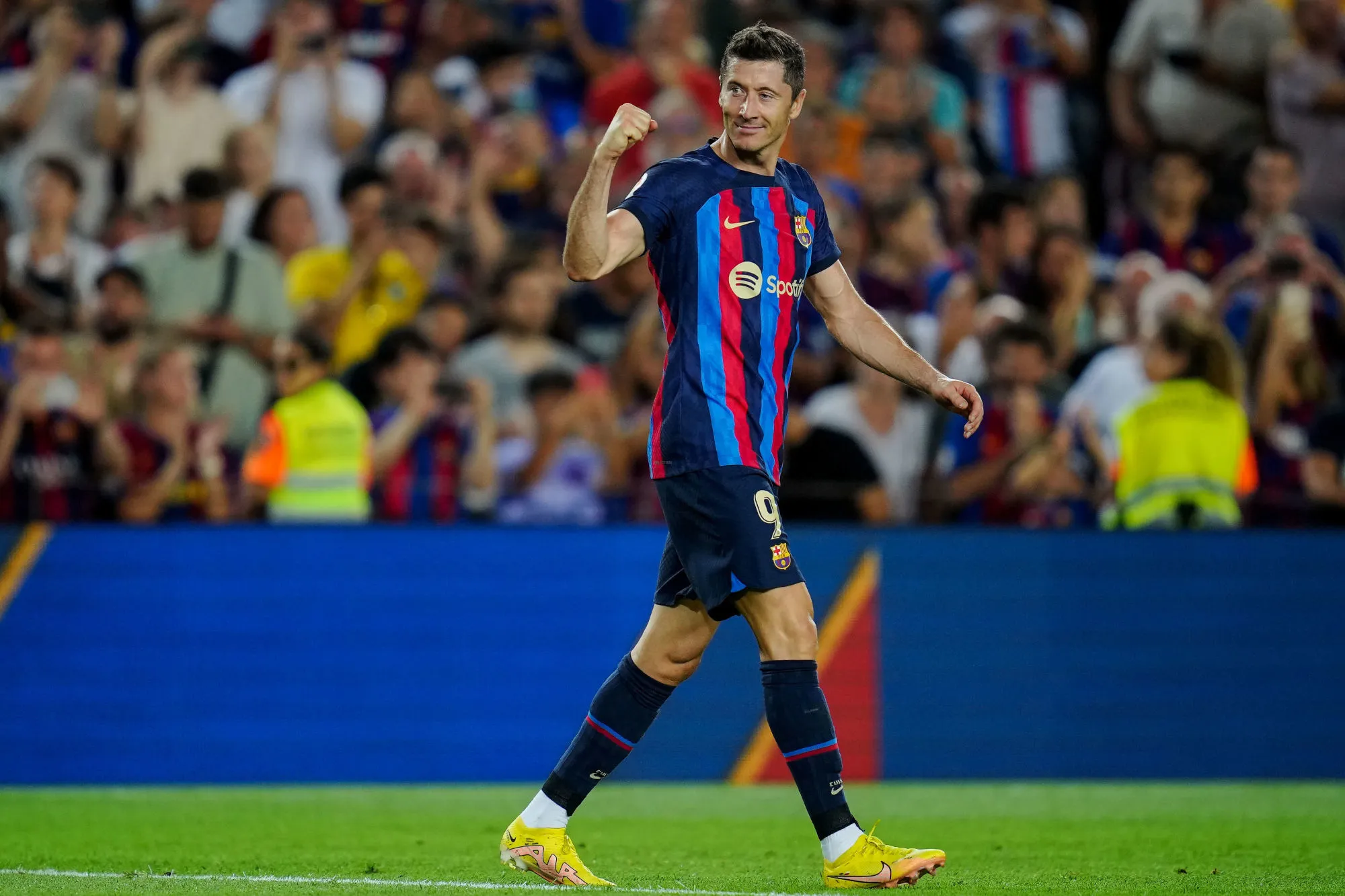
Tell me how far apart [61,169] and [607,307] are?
357 cm

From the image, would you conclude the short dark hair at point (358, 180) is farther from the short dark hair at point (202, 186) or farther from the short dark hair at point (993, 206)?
the short dark hair at point (993, 206)

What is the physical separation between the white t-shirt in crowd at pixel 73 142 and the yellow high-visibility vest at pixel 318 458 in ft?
12.9

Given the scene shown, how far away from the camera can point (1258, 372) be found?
485 inches

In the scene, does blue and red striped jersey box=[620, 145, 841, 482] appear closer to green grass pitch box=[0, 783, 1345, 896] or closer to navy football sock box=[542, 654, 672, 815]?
navy football sock box=[542, 654, 672, 815]

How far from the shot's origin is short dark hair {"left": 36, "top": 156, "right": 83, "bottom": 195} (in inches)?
498

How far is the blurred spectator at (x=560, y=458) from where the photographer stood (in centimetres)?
1095

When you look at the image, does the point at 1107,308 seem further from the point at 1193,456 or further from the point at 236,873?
the point at 236,873

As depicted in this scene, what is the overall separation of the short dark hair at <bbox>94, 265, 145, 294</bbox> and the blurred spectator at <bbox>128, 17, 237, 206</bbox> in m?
1.90

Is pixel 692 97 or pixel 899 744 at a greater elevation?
pixel 692 97

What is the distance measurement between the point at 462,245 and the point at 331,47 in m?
1.97

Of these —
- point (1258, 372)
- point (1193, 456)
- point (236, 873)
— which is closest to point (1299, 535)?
point (1193, 456)

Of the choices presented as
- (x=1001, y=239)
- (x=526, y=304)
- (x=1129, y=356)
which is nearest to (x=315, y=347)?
(x=526, y=304)

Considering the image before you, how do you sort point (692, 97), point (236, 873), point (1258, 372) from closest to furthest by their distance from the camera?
point (236, 873)
point (1258, 372)
point (692, 97)

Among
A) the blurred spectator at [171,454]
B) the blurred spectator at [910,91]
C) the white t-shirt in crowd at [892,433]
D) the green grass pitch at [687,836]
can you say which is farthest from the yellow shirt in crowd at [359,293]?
the blurred spectator at [910,91]
